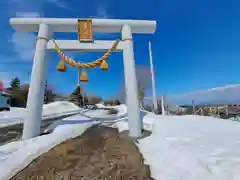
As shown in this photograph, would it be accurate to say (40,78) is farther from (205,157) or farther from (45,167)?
(205,157)

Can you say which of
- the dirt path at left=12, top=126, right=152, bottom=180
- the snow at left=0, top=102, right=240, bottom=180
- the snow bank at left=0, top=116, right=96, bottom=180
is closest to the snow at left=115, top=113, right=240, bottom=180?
the snow at left=0, top=102, right=240, bottom=180

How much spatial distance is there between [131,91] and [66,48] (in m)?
2.75

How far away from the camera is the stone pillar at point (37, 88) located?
16.8 feet

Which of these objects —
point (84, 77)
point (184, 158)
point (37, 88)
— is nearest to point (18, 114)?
point (37, 88)

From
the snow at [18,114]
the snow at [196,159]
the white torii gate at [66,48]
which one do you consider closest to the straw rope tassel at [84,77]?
the white torii gate at [66,48]

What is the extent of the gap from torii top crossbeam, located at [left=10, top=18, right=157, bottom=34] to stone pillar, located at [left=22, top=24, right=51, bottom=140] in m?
0.30

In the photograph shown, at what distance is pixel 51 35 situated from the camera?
5867mm

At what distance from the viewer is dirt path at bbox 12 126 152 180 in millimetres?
2491

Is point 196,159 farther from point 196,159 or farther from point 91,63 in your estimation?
point 91,63

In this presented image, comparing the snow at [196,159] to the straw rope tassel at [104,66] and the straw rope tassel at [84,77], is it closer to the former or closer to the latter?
the straw rope tassel at [104,66]

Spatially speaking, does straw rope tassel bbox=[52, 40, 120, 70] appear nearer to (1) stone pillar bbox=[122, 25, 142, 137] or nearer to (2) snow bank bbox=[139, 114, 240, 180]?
(1) stone pillar bbox=[122, 25, 142, 137]

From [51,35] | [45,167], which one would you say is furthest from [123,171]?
[51,35]

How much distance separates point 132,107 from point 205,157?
300cm

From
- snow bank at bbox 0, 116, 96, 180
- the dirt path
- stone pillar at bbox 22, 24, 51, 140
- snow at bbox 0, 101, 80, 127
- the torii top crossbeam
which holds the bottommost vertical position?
the dirt path
